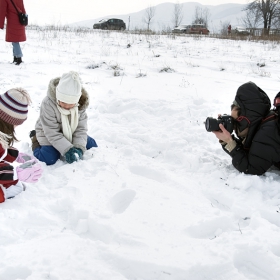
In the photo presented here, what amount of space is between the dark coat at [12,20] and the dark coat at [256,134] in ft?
18.5

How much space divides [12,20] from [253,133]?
615cm

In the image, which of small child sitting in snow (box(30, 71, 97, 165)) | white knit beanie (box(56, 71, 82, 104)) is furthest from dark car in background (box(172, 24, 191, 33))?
white knit beanie (box(56, 71, 82, 104))

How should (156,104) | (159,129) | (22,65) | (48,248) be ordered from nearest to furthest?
(48,248)
(159,129)
(156,104)
(22,65)

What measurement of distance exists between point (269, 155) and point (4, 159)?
7.54 feet

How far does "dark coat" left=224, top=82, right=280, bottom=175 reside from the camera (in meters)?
2.60

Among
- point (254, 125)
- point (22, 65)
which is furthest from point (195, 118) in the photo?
point (22, 65)

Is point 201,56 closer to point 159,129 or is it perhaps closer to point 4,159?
point 159,129

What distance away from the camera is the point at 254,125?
8.95ft

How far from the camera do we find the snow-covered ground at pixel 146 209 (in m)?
1.77

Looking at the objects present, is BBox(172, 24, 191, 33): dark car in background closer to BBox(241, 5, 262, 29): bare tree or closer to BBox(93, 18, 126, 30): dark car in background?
BBox(93, 18, 126, 30): dark car in background

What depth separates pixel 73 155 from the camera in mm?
3002

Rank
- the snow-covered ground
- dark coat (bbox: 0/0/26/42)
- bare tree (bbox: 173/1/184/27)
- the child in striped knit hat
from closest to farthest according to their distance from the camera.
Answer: the snow-covered ground, the child in striped knit hat, dark coat (bbox: 0/0/26/42), bare tree (bbox: 173/1/184/27)

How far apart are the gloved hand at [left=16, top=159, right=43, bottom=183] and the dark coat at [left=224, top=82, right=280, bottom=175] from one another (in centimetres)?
188

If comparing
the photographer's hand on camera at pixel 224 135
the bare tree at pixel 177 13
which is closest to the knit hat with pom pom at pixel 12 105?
the photographer's hand on camera at pixel 224 135
